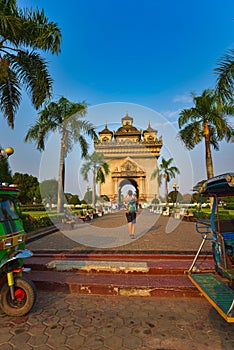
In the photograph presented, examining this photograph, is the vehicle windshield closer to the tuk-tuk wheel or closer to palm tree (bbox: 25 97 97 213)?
the tuk-tuk wheel

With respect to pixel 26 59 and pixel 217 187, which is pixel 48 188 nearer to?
pixel 26 59

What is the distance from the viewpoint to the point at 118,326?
3.39 m

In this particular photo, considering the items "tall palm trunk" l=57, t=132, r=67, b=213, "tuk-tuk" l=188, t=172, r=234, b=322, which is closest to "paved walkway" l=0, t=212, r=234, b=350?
"tuk-tuk" l=188, t=172, r=234, b=322

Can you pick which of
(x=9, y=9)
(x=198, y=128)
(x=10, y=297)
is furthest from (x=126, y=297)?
(x=198, y=128)

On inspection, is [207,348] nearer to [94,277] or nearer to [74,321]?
[74,321]

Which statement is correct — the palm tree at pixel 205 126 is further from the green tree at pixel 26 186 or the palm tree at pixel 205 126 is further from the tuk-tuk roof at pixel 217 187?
the green tree at pixel 26 186

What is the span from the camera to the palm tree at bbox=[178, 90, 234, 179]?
55.9 ft

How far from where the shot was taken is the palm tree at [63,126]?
18062mm

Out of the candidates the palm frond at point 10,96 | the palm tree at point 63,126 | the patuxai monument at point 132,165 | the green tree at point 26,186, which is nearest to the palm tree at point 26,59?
the palm frond at point 10,96

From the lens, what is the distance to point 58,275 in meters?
5.25

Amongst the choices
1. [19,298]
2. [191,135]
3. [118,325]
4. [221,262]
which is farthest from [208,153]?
[19,298]

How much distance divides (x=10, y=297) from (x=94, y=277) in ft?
5.99

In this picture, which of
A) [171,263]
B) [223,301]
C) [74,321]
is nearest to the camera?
[223,301]

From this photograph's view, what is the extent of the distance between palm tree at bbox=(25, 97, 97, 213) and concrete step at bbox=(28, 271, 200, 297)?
13379 mm
